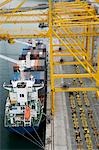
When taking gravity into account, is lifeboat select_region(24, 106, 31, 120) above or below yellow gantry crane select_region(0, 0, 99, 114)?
below

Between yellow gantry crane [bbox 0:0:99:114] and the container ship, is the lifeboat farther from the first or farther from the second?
yellow gantry crane [bbox 0:0:99:114]

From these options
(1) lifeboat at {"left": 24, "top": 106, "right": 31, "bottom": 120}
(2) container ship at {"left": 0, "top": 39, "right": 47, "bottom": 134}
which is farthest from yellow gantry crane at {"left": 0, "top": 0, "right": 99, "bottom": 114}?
(1) lifeboat at {"left": 24, "top": 106, "right": 31, "bottom": 120}

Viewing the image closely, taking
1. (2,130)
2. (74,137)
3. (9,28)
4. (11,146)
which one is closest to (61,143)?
(74,137)

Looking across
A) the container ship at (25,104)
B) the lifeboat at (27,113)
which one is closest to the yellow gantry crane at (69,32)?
the container ship at (25,104)

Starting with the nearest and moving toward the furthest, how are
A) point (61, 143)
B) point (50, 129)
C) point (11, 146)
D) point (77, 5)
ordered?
point (61, 143), point (50, 129), point (11, 146), point (77, 5)

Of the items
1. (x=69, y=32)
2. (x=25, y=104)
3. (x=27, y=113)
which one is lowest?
(x=27, y=113)

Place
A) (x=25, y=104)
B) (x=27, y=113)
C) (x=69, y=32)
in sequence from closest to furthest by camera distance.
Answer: (x=27, y=113) < (x=25, y=104) < (x=69, y=32)

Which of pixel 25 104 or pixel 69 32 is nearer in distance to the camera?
pixel 25 104

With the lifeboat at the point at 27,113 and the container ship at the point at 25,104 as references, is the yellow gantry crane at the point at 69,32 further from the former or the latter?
the lifeboat at the point at 27,113

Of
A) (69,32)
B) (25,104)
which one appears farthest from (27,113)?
→ (69,32)

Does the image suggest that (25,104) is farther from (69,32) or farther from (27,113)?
(69,32)

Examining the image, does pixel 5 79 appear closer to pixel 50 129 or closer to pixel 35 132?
pixel 35 132
